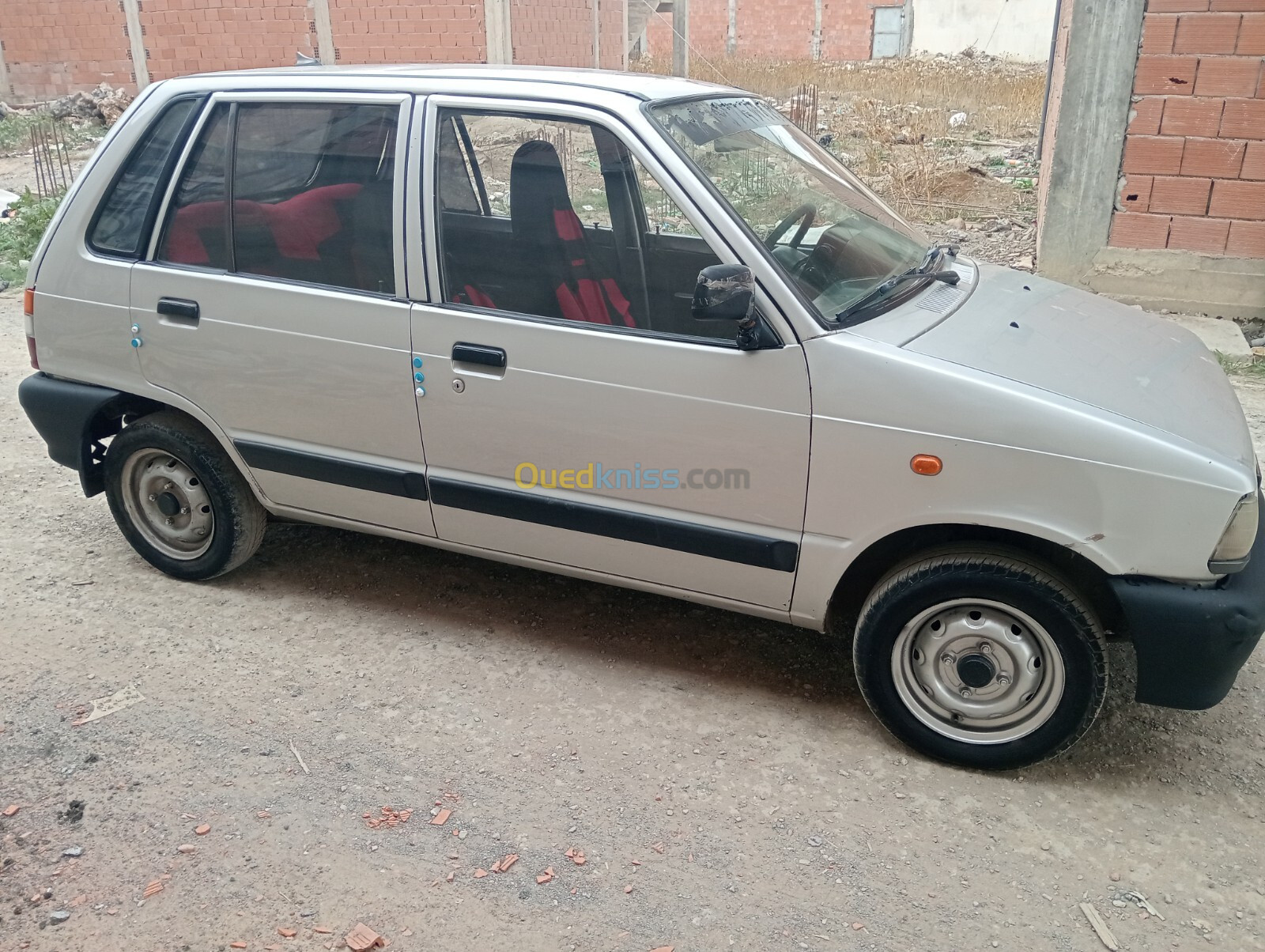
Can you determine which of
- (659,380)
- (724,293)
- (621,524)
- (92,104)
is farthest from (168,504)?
(92,104)

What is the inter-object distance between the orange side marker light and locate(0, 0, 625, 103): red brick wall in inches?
572

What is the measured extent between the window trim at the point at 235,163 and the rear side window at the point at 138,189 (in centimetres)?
6

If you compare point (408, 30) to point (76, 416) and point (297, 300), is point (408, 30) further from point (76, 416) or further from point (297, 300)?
point (297, 300)

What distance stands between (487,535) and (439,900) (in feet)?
4.24

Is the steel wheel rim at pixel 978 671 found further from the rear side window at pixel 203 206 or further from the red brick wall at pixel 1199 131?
the red brick wall at pixel 1199 131

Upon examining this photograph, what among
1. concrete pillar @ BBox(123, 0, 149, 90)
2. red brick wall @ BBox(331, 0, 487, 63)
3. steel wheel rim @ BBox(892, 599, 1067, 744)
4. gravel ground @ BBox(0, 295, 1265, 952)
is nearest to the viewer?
gravel ground @ BBox(0, 295, 1265, 952)

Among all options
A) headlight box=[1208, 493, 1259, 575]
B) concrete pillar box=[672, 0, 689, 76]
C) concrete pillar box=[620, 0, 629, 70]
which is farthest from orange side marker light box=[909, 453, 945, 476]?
concrete pillar box=[672, 0, 689, 76]

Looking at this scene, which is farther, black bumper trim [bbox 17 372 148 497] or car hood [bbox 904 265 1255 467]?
black bumper trim [bbox 17 372 148 497]

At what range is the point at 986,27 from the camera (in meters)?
35.0

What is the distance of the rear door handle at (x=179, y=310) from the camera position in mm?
3654

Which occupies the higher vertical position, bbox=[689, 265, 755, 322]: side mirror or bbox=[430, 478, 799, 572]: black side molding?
bbox=[689, 265, 755, 322]: side mirror

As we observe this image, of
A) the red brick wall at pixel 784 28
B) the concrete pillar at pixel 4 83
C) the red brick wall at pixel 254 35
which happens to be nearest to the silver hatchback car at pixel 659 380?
the red brick wall at pixel 254 35

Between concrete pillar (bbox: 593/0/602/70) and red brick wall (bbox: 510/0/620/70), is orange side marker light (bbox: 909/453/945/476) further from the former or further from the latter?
concrete pillar (bbox: 593/0/602/70)

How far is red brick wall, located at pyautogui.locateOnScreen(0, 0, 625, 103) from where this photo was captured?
15.8 metres
